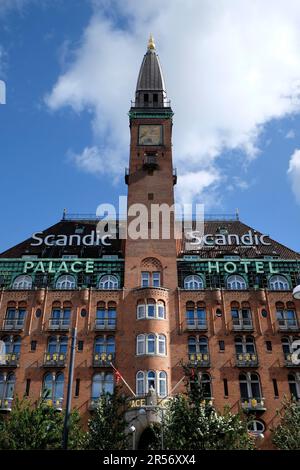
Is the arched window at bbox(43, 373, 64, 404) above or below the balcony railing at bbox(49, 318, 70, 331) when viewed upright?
below

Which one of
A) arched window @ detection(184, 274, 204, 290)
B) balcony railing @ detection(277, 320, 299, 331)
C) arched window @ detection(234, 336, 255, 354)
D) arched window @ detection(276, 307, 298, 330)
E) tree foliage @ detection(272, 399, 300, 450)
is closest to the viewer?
tree foliage @ detection(272, 399, 300, 450)

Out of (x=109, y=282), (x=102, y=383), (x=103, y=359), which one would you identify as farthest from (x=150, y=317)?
(x=102, y=383)

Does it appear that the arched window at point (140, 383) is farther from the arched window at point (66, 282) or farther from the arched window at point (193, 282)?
the arched window at point (66, 282)

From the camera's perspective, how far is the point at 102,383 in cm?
4628

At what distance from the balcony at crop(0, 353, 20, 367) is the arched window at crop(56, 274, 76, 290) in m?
8.60

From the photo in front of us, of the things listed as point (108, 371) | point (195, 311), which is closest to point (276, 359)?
point (195, 311)

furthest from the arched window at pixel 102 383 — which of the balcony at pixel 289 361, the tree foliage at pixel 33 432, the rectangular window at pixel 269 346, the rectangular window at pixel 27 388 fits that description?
the balcony at pixel 289 361

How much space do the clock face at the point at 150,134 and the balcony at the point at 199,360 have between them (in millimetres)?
27830

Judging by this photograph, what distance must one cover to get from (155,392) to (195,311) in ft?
34.4

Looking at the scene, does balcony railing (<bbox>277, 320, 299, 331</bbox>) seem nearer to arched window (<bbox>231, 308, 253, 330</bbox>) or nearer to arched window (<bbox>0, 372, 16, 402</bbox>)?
arched window (<bbox>231, 308, 253, 330</bbox>)

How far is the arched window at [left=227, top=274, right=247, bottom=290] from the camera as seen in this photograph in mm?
52531

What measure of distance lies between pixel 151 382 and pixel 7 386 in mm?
13799

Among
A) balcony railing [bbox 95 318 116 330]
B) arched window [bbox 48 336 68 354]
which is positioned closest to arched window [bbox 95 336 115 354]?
balcony railing [bbox 95 318 116 330]
